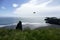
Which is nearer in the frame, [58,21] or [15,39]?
[15,39]

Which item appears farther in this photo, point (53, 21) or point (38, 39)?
point (53, 21)

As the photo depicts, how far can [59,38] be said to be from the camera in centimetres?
812

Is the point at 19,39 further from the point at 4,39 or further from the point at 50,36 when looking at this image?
the point at 50,36

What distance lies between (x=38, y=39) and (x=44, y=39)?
1.21 ft

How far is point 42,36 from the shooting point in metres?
8.37

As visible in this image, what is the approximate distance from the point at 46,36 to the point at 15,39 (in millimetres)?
2098

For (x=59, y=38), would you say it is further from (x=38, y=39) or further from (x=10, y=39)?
(x=10, y=39)

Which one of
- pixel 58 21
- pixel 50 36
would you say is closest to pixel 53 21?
pixel 58 21

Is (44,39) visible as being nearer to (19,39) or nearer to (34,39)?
(34,39)

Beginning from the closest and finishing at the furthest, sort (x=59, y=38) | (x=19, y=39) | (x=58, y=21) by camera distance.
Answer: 1. (x=19, y=39)
2. (x=59, y=38)
3. (x=58, y=21)

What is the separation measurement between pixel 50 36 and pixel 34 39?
124 cm

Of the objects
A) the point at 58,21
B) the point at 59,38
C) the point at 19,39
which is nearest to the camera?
the point at 19,39

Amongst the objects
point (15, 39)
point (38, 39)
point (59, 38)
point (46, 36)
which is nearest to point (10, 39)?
point (15, 39)

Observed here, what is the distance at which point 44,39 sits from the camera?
792 centimetres
